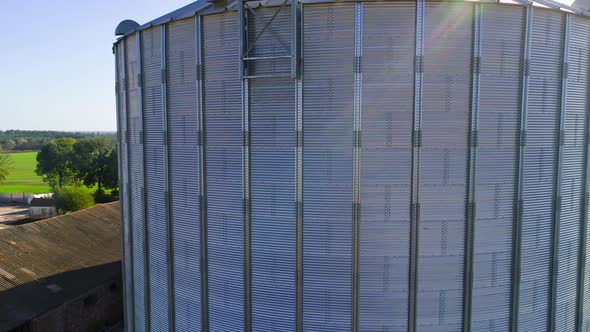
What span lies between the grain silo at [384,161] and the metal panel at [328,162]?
4 centimetres

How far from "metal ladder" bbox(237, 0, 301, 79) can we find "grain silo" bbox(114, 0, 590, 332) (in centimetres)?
6

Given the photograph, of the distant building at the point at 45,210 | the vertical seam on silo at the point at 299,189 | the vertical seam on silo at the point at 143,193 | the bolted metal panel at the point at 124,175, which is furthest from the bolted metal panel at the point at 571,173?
the distant building at the point at 45,210

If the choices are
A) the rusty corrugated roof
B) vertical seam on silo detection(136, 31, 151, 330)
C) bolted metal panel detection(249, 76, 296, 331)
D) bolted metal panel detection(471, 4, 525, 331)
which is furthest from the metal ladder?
the rusty corrugated roof

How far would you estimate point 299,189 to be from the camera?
40.5ft

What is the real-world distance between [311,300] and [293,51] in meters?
7.65

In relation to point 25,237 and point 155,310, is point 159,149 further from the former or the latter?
point 25,237

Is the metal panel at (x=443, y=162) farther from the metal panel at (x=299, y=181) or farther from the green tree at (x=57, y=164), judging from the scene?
the green tree at (x=57, y=164)

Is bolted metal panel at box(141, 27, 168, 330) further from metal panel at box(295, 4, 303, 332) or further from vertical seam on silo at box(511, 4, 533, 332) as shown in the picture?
vertical seam on silo at box(511, 4, 533, 332)

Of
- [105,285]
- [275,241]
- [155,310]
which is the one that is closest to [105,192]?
[105,285]

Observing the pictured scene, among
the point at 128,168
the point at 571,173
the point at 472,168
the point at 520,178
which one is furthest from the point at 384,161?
the point at 128,168

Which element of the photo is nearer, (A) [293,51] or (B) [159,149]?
(A) [293,51]

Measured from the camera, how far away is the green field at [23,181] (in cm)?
10288

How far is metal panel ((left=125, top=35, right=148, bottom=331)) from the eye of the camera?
16.0m

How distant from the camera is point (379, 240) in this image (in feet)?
39.7
